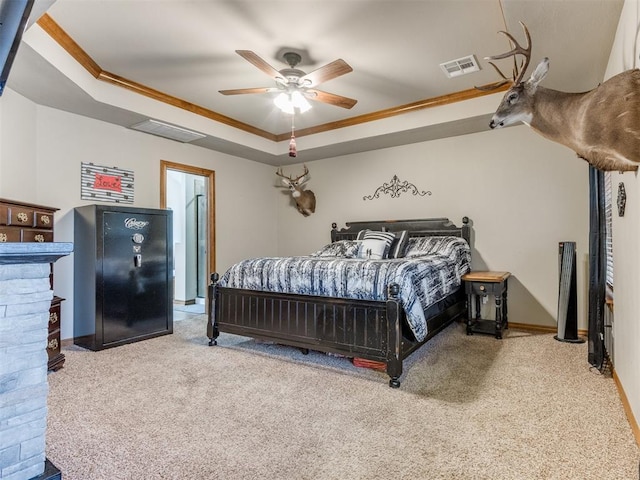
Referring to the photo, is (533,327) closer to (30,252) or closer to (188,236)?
(30,252)

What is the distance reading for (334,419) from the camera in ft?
6.88

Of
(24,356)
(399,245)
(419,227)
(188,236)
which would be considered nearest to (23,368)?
(24,356)

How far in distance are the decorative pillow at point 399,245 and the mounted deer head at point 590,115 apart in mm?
2065

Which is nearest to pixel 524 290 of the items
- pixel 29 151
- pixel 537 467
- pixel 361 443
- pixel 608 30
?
pixel 608 30

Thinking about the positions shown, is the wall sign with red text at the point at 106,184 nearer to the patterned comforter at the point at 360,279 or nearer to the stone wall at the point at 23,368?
the patterned comforter at the point at 360,279

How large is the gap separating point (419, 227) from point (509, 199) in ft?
3.65

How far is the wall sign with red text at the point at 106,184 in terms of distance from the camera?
3.93 meters

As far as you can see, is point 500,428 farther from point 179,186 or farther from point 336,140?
point 179,186

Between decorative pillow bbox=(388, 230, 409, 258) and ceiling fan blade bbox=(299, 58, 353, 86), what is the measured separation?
7.33 feet

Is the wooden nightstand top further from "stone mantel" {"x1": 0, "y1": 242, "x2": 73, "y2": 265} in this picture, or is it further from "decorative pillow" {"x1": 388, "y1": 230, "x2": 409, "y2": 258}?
"stone mantel" {"x1": 0, "y1": 242, "x2": 73, "y2": 265}

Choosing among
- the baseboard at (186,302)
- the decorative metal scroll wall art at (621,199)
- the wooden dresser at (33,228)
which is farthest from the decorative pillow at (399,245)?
the baseboard at (186,302)

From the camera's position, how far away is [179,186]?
637cm

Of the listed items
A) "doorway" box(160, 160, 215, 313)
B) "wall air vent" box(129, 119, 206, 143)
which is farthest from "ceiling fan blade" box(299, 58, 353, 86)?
"doorway" box(160, 160, 215, 313)

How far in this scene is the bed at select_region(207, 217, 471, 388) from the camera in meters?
2.68
